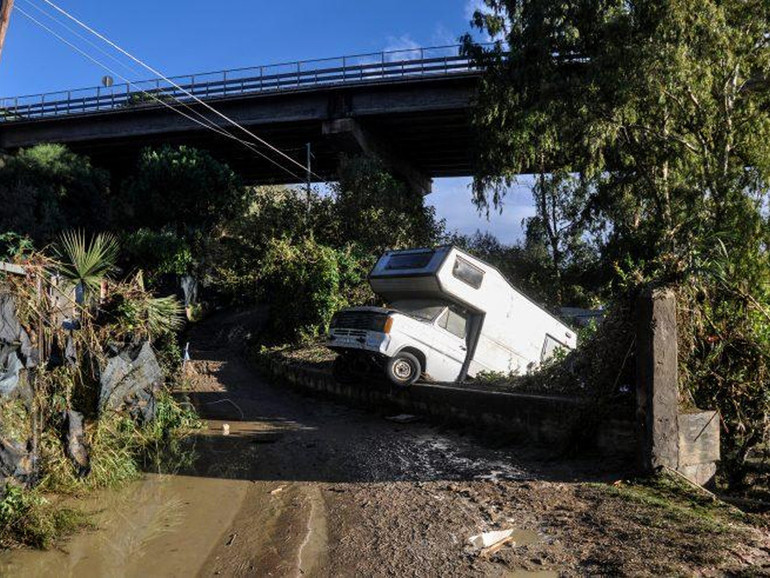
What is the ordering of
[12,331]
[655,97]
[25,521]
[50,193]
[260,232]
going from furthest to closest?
[50,193] → [260,232] → [655,97] → [12,331] → [25,521]

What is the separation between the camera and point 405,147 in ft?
126

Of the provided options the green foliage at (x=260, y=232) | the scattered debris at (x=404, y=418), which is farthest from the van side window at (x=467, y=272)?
the green foliage at (x=260, y=232)

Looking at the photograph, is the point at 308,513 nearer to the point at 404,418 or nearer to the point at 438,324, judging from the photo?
the point at 404,418

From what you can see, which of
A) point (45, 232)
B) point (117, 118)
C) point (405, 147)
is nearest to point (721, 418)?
point (405, 147)

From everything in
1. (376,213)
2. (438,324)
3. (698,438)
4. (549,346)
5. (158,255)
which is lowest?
(698,438)

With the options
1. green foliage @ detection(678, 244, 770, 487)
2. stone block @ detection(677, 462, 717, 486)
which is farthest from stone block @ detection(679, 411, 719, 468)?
green foliage @ detection(678, 244, 770, 487)

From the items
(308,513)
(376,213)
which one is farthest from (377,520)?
(376,213)

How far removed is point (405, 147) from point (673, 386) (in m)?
33.7

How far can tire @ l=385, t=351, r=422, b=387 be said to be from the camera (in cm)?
1134

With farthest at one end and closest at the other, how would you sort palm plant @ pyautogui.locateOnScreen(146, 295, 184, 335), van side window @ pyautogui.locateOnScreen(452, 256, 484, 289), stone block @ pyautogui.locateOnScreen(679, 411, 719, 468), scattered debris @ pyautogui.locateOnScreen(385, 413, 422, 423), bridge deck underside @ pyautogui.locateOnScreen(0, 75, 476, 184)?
1. bridge deck underside @ pyautogui.locateOnScreen(0, 75, 476, 184)
2. van side window @ pyautogui.locateOnScreen(452, 256, 484, 289)
3. scattered debris @ pyautogui.locateOnScreen(385, 413, 422, 423)
4. palm plant @ pyautogui.locateOnScreen(146, 295, 184, 335)
5. stone block @ pyautogui.locateOnScreen(679, 411, 719, 468)

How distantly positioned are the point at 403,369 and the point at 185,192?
86.2 feet

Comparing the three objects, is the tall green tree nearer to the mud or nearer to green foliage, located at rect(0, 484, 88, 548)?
the mud

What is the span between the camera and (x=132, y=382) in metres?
7.12

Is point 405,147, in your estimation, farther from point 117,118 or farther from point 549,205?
point 117,118
